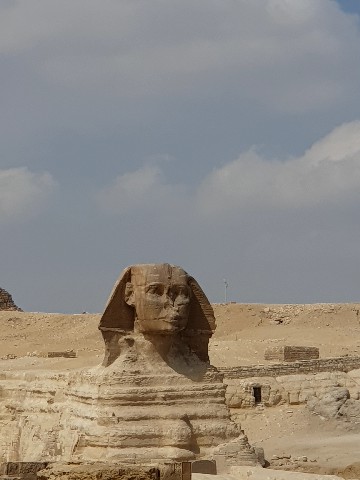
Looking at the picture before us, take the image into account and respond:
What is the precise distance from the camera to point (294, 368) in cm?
3002

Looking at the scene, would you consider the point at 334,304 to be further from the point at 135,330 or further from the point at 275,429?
the point at 135,330

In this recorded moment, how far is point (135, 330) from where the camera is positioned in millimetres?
17703

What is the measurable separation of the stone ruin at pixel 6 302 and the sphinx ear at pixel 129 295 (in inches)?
1849

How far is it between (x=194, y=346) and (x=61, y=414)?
2.35m

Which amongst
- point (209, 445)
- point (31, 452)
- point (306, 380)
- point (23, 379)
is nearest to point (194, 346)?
point (209, 445)

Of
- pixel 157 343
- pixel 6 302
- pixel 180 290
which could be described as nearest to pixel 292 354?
pixel 157 343

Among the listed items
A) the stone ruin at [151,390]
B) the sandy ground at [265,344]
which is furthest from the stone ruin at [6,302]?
the stone ruin at [151,390]

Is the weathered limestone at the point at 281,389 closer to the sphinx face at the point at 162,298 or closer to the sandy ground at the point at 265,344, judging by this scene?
the sandy ground at the point at 265,344

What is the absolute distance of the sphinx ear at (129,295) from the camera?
17641 mm

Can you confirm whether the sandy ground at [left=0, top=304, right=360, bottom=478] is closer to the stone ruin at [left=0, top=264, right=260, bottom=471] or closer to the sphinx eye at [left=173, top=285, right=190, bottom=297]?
the stone ruin at [left=0, top=264, right=260, bottom=471]

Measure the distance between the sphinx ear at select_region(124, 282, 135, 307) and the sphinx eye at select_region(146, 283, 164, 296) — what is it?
375mm

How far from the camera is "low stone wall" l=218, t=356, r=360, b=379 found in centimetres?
2872

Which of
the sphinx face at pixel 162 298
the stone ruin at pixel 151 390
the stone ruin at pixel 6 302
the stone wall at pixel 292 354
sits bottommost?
the stone ruin at pixel 151 390

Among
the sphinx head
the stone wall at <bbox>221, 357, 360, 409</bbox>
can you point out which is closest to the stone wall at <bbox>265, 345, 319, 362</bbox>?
the stone wall at <bbox>221, 357, 360, 409</bbox>
